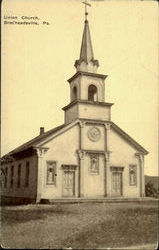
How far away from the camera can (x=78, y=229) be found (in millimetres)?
11031

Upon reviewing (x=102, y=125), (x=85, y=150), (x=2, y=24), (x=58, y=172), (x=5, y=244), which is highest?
(x=2, y=24)

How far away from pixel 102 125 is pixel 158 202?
6071mm

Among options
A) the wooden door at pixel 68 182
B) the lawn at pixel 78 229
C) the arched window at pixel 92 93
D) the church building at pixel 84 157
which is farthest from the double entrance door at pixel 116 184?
the lawn at pixel 78 229

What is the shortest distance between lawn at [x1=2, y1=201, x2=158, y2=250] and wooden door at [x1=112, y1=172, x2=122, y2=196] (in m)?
7.04

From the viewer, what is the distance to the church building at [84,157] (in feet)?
66.1

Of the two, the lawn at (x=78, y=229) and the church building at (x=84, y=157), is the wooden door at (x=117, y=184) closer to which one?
the church building at (x=84, y=157)

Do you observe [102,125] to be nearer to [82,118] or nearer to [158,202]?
[82,118]

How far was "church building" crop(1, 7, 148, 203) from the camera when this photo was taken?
20.2 meters

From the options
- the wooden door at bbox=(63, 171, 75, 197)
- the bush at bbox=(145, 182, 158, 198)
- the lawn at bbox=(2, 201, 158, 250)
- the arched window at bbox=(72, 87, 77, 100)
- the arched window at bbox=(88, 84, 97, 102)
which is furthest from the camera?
the bush at bbox=(145, 182, 158, 198)

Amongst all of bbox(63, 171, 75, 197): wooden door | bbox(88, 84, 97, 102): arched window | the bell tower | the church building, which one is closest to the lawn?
the church building

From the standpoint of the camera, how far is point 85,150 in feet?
69.5

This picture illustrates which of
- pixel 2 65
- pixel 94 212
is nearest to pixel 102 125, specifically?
pixel 94 212

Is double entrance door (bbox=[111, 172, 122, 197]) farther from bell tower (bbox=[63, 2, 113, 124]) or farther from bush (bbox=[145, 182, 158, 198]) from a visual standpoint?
bell tower (bbox=[63, 2, 113, 124])

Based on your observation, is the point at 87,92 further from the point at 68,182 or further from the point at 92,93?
the point at 68,182
